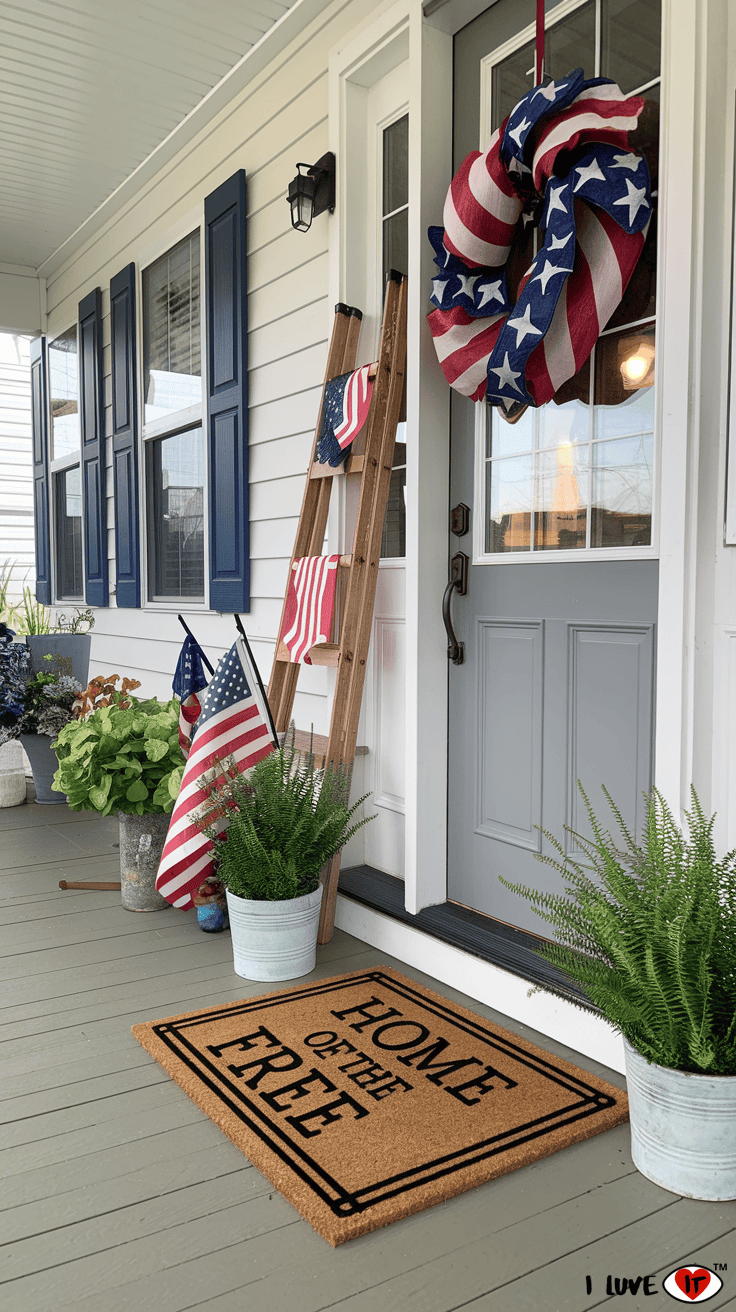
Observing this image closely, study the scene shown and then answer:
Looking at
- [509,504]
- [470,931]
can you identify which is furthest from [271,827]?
[509,504]

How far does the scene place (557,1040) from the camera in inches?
80.3

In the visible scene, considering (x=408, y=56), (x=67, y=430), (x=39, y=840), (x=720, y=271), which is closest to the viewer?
(x=720, y=271)

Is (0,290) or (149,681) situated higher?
(0,290)

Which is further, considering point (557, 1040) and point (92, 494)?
point (92, 494)

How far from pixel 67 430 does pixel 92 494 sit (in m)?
0.90

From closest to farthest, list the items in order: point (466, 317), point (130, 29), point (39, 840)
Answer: point (466, 317), point (130, 29), point (39, 840)

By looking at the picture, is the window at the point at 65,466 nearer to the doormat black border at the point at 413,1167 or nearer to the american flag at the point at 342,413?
the american flag at the point at 342,413

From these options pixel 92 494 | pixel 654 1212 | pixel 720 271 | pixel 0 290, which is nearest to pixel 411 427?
pixel 720 271

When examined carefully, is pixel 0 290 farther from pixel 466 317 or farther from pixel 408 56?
pixel 466 317

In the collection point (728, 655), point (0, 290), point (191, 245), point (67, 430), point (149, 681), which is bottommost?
point (149, 681)

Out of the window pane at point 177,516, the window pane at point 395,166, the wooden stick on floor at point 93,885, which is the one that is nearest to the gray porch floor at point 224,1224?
the wooden stick on floor at point 93,885

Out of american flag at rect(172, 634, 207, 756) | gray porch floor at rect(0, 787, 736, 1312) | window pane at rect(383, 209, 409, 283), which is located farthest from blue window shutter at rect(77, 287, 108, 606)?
gray porch floor at rect(0, 787, 736, 1312)

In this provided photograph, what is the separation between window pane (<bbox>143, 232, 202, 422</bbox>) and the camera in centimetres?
424

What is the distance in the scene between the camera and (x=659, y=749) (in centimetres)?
188
